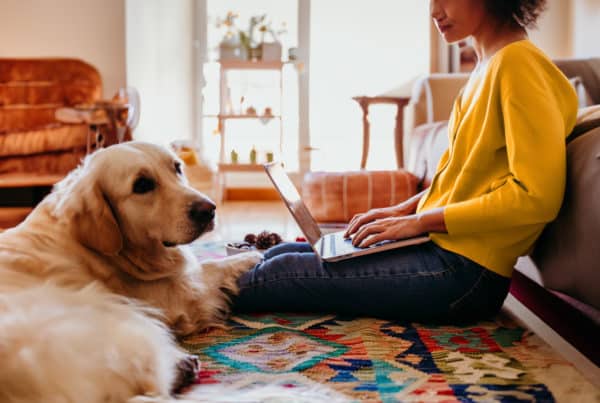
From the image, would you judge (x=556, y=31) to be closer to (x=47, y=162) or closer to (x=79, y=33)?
(x=79, y=33)

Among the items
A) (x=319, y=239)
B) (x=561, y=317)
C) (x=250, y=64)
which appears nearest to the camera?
(x=561, y=317)

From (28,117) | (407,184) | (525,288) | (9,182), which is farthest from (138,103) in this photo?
(525,288)

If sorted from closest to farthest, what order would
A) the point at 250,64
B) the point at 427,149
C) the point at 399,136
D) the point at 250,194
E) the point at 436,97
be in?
the point at 427,149 < the point at 436,97 < the point at 399,136 < the point at 250,64 < the point at 250,194

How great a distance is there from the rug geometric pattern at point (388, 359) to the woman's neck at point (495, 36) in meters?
0.70

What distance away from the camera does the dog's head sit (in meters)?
1.39

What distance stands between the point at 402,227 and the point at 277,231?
7.78 ft

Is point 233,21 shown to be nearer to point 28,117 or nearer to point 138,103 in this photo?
point 138,103

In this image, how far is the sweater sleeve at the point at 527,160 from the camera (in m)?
1.35

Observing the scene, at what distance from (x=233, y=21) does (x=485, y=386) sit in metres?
5.24

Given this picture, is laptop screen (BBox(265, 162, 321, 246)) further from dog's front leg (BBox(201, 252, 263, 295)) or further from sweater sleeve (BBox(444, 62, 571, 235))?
sweater sleeve (BBox(444, 62, 571, 235))

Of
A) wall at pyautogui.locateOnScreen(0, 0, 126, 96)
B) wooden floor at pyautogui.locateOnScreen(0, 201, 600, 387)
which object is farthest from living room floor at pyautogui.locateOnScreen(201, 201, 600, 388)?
wall at pyautogui.locateOnScreen(0, 0, 126, 96)

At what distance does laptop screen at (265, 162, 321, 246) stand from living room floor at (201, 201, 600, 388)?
0.60 m

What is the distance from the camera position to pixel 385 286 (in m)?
1.55

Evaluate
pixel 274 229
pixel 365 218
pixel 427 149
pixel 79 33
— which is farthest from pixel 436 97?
pixel 365 218
